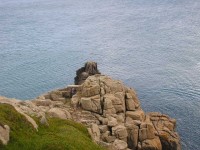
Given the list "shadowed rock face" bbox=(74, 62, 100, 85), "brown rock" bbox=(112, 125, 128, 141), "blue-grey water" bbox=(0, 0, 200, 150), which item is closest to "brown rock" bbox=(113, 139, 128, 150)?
"brown rock" bbox=(112, 125, 128, 141)

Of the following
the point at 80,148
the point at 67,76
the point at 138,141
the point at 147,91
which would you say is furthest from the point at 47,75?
the point at 80,148

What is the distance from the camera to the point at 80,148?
40.6 meters

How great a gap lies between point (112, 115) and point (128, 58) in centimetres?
8258

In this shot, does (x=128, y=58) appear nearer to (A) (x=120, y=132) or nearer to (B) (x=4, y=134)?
(A) (x=120, y=132)

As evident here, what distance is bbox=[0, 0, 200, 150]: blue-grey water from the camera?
113062 mm

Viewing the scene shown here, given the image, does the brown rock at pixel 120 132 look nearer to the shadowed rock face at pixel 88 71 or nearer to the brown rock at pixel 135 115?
the brown rock at pixel 135 115

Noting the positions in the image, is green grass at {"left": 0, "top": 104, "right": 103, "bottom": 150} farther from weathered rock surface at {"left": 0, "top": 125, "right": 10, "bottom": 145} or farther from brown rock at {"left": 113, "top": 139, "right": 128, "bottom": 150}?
brown rock at {"left": 113, "top": 139, "right": 128, "bottom": 150}

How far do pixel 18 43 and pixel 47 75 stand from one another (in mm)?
43286

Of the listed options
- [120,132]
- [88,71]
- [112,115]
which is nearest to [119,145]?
[120,132]

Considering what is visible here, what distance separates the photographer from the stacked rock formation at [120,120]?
6178 centimetres

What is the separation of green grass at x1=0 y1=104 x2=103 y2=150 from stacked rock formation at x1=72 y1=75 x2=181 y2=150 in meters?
11.6

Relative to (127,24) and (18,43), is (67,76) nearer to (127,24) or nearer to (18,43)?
(18,43)

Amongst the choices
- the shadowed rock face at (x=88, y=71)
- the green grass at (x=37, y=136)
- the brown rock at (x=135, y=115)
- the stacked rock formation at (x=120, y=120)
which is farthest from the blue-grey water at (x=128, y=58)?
the green grass at (x=37, y=136)

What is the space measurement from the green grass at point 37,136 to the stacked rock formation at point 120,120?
38.1 ft
